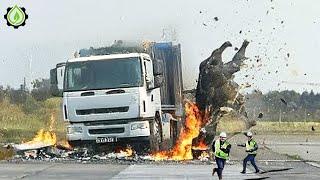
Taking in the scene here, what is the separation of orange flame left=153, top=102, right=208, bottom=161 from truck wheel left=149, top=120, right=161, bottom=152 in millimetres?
1463

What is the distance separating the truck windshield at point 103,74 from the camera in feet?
62.5

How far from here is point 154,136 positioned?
800 inches

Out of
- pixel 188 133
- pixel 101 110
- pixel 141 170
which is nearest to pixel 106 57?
pixel 101 110

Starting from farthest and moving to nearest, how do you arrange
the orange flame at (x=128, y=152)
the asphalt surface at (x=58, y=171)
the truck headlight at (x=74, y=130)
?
1. the orange flame at (x=128, y=152)
2. the truck headlight at (x=74, y=130)
3. the asphalt surface at (x=58, y=171)

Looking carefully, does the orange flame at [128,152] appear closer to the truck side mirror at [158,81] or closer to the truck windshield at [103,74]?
the truck side mirror at [158,81]

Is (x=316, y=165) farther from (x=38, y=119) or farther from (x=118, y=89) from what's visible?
(x=38, y=119)

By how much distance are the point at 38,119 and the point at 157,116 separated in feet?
85.8

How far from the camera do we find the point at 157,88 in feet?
67.4

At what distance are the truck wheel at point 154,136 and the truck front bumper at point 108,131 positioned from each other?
0.30m

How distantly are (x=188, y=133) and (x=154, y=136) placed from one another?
2.66 m

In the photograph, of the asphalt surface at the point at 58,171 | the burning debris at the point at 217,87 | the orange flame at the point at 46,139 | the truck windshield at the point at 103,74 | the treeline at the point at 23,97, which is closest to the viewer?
the asphalt surface at the point at 58,171

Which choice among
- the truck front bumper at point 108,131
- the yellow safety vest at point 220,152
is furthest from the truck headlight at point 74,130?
the yellow safety vest at point 220,152

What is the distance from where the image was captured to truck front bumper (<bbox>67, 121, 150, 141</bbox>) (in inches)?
776

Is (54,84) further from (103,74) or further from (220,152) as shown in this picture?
(220,152)
